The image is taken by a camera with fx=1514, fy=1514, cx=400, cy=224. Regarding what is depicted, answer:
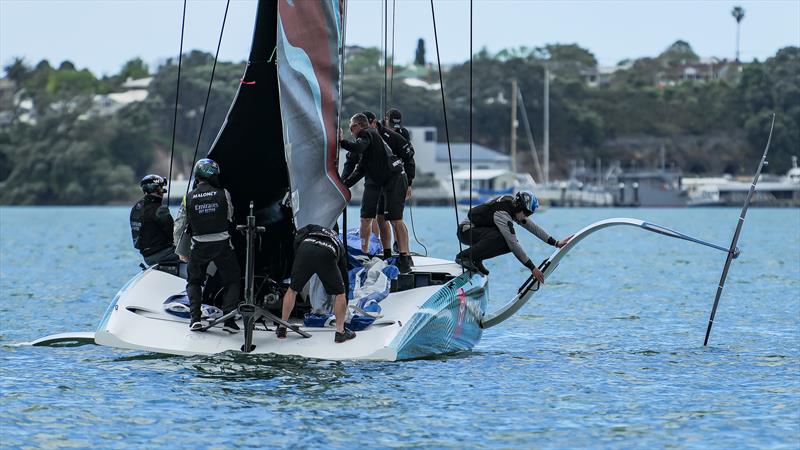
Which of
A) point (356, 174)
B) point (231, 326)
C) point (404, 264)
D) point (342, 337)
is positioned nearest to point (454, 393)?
point (342, 337)

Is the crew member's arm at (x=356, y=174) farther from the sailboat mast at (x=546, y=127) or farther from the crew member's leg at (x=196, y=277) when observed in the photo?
the sailboat mast at (x=546, y=127)

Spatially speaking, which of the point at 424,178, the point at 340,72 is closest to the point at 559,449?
the point at 340,72

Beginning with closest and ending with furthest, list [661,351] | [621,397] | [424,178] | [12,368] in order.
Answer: [621,397]
[12,368]
[661,351]
[424,178]

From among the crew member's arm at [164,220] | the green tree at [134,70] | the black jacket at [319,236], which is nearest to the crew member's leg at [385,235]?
the crew member's arm at [164,220]

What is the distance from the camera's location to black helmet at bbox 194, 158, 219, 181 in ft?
50.7

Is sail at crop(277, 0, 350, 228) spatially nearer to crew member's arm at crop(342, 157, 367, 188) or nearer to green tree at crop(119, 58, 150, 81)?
crew member's arm at crop(342, 157, 367, 188)

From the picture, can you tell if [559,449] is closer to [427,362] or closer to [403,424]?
[403,424]

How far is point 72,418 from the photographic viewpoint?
13570 mm

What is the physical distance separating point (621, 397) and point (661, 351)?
4.44m

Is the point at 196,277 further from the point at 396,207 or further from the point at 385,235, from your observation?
the point at 385,235

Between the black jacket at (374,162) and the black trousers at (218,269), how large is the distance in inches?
79.1

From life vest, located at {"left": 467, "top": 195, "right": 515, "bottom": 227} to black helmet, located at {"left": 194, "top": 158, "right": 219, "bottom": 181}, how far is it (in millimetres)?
3660

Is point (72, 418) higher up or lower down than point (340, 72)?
lower down

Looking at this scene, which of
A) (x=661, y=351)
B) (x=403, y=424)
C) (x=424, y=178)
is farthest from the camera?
(x=424, y=178)
